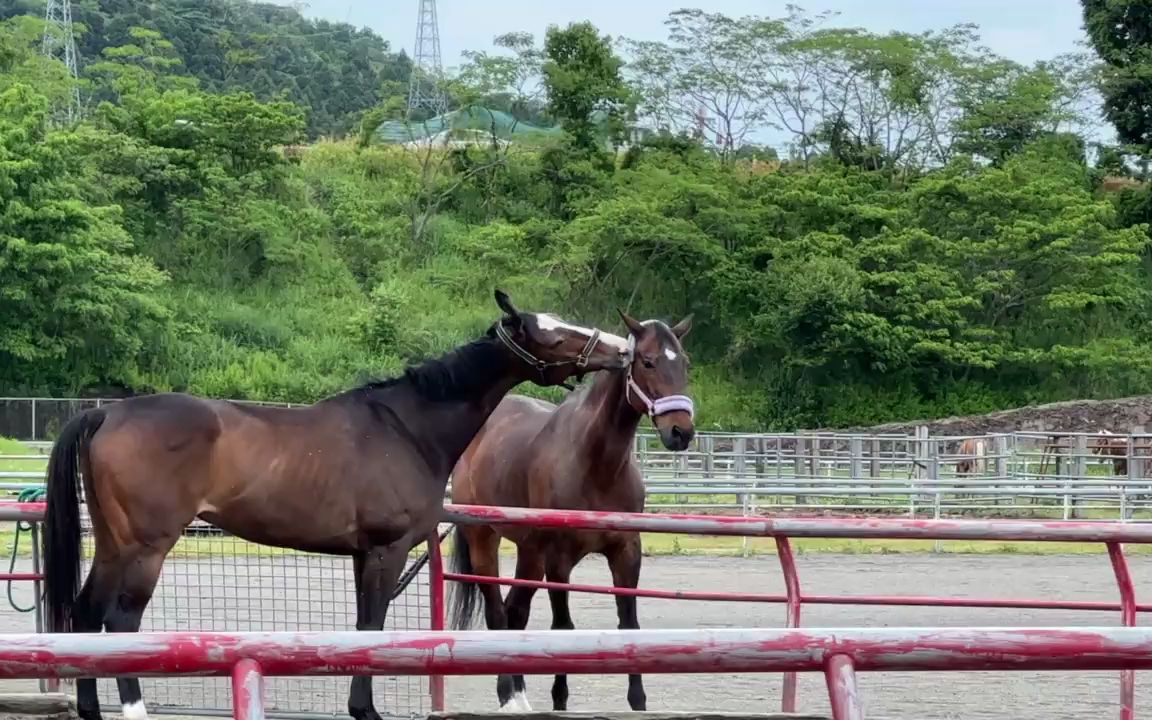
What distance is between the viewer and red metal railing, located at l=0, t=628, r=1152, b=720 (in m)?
2.31

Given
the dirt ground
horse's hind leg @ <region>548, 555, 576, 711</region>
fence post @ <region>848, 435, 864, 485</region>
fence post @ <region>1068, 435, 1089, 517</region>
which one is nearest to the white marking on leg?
horse's hind leg @ <region>548, 555, 576, 711</region>

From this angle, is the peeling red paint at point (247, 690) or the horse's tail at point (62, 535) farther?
the horse's tail at point (62, 535)

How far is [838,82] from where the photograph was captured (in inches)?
1992

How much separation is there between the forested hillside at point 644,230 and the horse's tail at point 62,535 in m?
33.6

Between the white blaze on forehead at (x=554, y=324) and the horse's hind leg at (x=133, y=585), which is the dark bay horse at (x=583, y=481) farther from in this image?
the horse's hind leg at (x=133, y=585)

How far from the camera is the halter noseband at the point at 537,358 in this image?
21.6ft

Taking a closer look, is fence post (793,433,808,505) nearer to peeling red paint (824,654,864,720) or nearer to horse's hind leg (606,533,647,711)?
horse's hind leg (606,533,647,711)

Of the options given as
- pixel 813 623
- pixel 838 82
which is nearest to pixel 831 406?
pixel 838 82

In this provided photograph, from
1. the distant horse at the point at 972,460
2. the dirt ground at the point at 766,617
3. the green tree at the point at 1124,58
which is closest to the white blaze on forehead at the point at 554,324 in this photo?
the dirt ground at the point at 766,617

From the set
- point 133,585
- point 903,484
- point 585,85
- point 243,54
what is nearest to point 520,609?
point 133,585

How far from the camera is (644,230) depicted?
43.1m

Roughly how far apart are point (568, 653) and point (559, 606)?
16.5 feet

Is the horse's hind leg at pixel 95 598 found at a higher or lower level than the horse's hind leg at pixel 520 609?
higher

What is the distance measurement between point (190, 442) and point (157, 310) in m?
35.8
